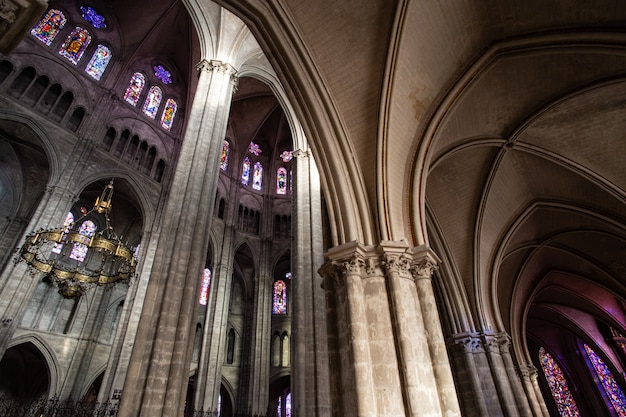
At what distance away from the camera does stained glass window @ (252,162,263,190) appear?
71.2ft

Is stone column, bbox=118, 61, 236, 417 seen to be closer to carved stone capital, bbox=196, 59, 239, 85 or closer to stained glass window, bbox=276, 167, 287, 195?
carved stone capital, bbox=196, 59, 239, 85

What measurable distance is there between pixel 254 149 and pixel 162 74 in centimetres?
648

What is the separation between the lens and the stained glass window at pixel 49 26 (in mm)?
14070

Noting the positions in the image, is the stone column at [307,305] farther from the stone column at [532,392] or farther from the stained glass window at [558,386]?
the stained glass window at [558,386]

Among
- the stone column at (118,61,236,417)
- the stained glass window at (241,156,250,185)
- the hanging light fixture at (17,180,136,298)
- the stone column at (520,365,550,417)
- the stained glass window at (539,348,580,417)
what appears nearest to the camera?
the stone column at (118,61,236,417)

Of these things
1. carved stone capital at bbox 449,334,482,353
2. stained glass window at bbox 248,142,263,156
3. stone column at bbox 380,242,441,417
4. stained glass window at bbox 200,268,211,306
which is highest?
stained glass window at bbox 248,142,263,156

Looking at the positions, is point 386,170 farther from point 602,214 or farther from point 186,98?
point 186,98

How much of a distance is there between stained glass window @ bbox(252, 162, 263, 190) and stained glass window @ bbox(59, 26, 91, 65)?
1011 centimetres

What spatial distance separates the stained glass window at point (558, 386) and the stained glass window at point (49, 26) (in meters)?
30.6

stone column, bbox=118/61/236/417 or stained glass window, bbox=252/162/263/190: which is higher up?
stained glass window, bbox=252/162/263/190

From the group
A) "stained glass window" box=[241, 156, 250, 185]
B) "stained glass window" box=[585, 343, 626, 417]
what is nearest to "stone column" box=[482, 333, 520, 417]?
"stained glass window" box=[585, 343, 626, 417]

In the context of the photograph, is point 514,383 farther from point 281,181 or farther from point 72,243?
point 281,181

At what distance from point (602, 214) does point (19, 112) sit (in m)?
18.6

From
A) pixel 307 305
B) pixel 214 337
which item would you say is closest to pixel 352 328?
pixel 307 305
